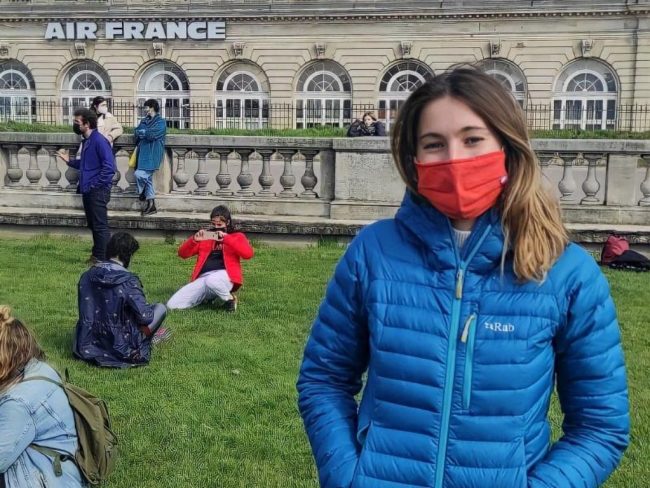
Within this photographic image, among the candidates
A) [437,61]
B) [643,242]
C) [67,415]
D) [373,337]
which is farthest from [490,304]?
[437,61]

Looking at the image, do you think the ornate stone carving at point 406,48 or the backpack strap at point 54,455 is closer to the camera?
the backpack strap at point 54,455

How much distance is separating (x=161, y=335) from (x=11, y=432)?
319 cm

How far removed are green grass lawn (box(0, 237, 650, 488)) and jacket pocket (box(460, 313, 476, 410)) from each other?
2.40m

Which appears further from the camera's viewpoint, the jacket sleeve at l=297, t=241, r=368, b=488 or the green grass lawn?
the green grass lawn

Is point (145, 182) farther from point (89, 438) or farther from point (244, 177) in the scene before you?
point (89, 438)

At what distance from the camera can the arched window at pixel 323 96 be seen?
40594 mm

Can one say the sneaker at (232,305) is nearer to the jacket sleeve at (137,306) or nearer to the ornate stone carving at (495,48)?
the jacket sleeve at (137,306)

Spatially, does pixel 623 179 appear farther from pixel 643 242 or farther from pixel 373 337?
pixel 373 337

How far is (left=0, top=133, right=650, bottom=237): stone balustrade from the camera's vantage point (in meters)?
9.87

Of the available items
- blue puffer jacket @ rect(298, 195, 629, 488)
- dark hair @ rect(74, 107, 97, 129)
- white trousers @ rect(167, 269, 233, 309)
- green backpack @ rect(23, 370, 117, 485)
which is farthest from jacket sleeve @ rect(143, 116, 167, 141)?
blue puffer jacket @ rect(298, 195, 629, 488)

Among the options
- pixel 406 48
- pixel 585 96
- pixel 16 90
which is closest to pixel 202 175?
pixel 406 48

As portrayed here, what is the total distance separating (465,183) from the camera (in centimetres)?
194

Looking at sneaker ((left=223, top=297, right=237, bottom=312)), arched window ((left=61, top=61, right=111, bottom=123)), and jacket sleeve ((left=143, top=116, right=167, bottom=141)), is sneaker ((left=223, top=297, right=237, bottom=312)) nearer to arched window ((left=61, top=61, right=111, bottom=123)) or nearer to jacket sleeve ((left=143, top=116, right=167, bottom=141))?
jacket sleeve ((left=143, top=116, right=167, bottom=141))

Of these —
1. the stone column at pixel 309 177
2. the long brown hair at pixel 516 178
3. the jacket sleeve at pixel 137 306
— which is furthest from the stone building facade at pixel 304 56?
the long brown hair at pixel 516 178
